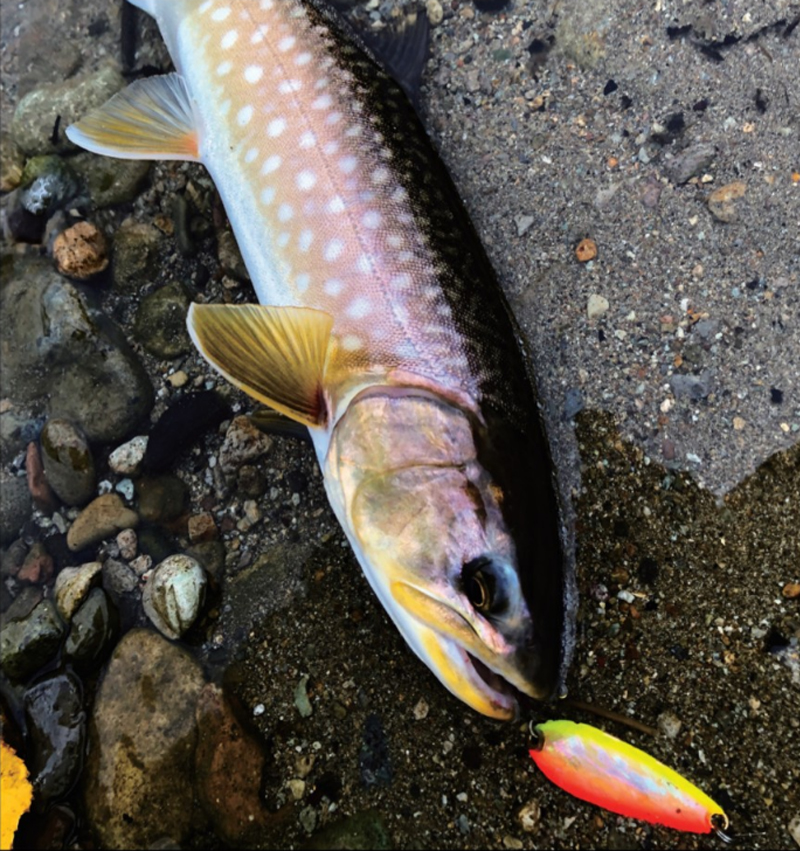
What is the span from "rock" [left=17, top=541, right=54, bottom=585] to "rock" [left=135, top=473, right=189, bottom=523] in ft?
1.54

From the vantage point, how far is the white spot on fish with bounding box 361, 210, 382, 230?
2.58m

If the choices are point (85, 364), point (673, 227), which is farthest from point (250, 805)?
point (673, 227)

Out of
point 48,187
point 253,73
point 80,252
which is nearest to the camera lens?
point 253,73

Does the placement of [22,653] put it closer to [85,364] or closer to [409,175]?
[85,364]

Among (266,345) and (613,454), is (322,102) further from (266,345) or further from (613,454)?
(613,454)

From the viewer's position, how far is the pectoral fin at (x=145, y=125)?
3.06 m

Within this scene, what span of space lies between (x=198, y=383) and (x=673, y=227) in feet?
7.42

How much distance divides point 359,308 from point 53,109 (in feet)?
7.40

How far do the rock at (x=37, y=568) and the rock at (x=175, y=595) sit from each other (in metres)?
0.51

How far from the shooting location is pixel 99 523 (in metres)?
3.01

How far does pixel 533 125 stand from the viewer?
3172 mm

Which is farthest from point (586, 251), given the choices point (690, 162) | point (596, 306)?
point (690, 162)

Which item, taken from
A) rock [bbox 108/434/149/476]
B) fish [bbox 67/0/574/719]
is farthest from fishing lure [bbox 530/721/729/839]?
rock [bbox 108/434/149/476]

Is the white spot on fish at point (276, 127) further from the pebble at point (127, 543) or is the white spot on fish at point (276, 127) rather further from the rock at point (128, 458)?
the pebble at point (127, 543)
